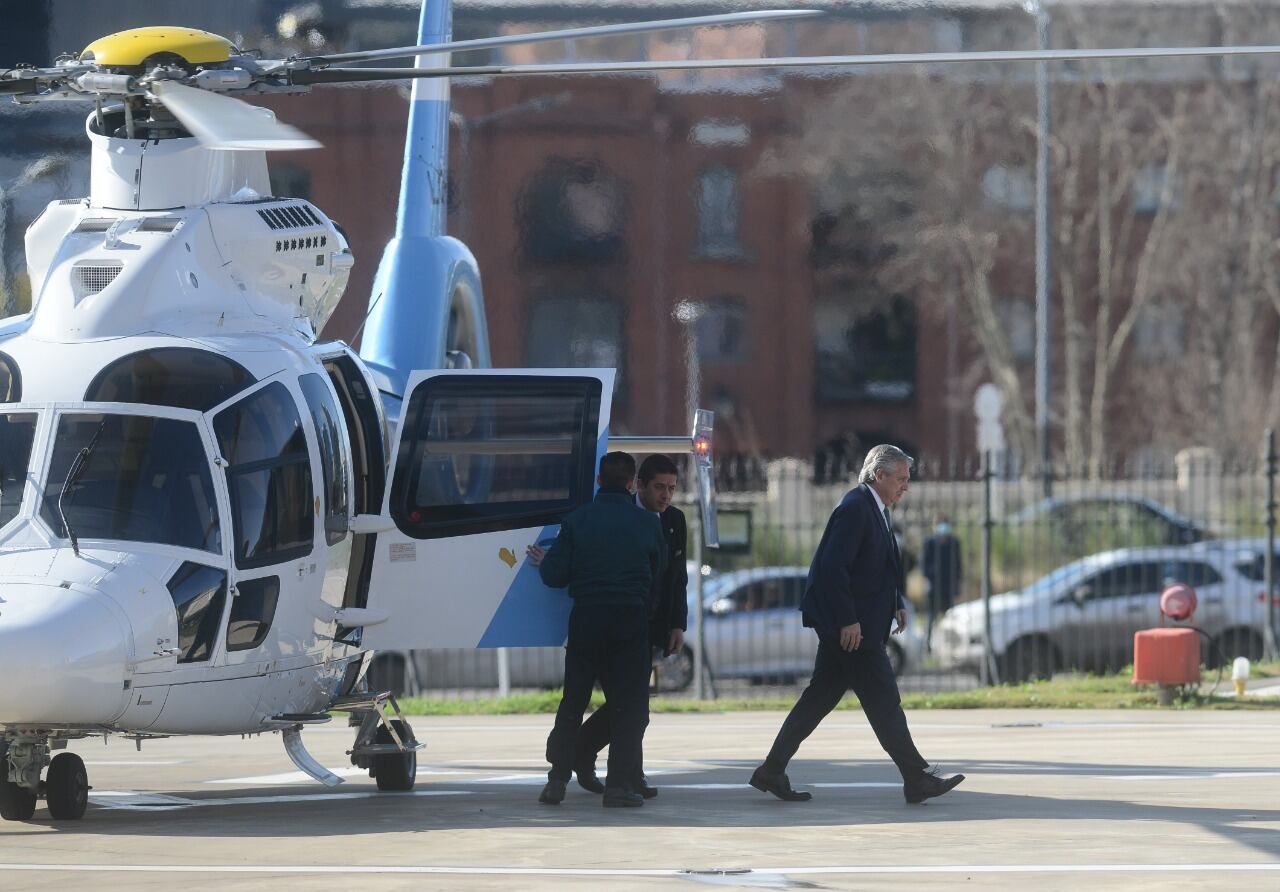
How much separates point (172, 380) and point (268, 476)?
61 cm

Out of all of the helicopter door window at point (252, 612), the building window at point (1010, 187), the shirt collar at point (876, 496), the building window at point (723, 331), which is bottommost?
the helicopter door window at point (252, 612)

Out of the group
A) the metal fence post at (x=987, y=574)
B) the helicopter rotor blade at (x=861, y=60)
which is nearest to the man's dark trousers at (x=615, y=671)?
the helicopter rotor blade at (x=861, y=60)

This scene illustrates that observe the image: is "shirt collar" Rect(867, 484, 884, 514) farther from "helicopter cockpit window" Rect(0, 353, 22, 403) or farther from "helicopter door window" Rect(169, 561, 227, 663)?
"helicopter cockpit window" Rect(0, 353, 22, 403)

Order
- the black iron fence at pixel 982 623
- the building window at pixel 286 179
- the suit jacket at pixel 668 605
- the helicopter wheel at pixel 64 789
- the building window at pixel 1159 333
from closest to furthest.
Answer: the helicopter wheel at pixel 64 789 → the suit jacket at pixel 668 605 → the black iron fence at pixel 982 623 → the building window at pixel 286 179 → the building window at pixel 1159 333

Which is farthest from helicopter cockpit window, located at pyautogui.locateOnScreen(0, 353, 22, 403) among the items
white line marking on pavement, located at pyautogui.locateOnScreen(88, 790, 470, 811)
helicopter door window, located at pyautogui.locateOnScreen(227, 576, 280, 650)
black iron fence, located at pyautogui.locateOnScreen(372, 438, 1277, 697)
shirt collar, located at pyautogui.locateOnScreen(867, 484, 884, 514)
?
black iron fence, located at pyautogui.locateOnScreen(372, 438, 1277, 697)

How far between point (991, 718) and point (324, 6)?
1366cm

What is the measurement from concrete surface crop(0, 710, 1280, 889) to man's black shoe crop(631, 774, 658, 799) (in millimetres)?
65

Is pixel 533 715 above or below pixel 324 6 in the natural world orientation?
below

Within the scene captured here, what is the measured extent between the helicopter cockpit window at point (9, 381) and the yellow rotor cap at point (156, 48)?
5.55 ft

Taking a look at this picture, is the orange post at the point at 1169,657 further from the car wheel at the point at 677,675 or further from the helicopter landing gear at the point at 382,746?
the helicopter landing gear at the point at 382,746

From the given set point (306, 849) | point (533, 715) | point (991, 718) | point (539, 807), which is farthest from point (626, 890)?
point (533, 715)

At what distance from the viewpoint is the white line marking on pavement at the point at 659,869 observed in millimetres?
7961

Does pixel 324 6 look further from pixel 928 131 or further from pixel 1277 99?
pixel 1277 99

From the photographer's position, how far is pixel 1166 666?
16.0 metres
